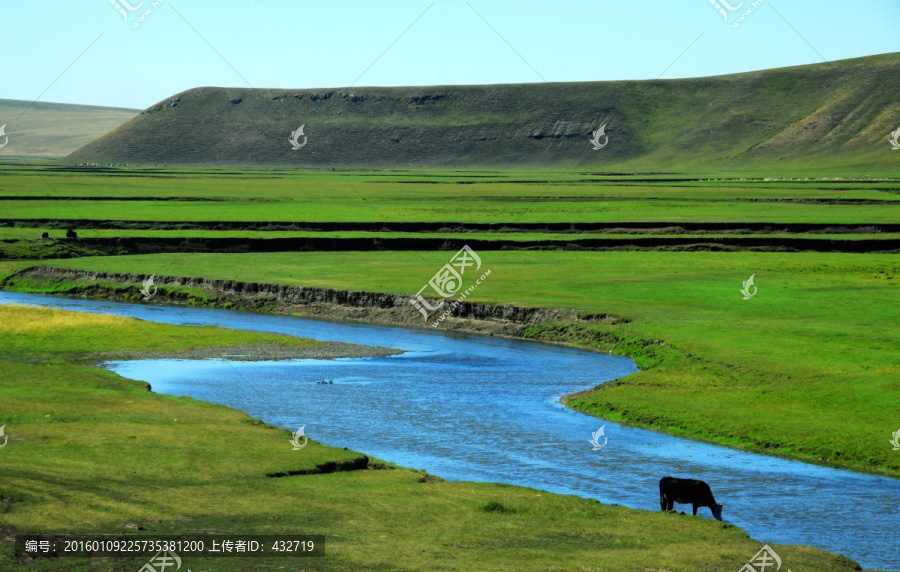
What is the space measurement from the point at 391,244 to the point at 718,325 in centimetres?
3809

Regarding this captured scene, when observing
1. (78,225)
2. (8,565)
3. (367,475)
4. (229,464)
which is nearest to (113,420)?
(229,464)

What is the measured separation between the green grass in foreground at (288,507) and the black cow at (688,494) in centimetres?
45

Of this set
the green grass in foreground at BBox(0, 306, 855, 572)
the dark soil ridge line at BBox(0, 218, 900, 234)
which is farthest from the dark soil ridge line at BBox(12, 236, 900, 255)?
the green grass in foreground at BBox(0, 306, 855, 572)

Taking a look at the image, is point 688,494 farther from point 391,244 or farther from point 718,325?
point 391,244

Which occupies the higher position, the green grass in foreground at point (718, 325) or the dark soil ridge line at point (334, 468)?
the green grass in foreground at point (718, 325)

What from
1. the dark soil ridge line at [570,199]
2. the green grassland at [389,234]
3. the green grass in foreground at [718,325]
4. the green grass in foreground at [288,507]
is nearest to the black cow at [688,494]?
the green grass in foreground at [288,507]

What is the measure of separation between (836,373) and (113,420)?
22.6 m

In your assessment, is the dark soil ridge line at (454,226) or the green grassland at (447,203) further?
the green grassland at (447,203)

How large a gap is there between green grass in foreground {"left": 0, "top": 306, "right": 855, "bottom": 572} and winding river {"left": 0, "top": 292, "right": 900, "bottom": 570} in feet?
5.46

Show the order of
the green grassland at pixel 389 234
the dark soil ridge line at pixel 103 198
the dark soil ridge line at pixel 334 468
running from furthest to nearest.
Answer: the dark soil ridge line at pixel 103 198 → the green grassland at pixel 389 234 → the dark soil ridge line at pixel 334 468

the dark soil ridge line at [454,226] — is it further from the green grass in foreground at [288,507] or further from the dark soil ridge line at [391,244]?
the green grass in foreground at [288,507]

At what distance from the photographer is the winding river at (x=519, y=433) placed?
21.9 m

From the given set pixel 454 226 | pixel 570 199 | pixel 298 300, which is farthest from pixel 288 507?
pixel 570 199

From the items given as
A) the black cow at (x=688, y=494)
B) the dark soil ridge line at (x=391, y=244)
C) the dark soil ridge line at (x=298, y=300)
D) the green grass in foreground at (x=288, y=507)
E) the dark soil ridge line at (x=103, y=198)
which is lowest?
the green grass in foreground at (x=288, y=507)
